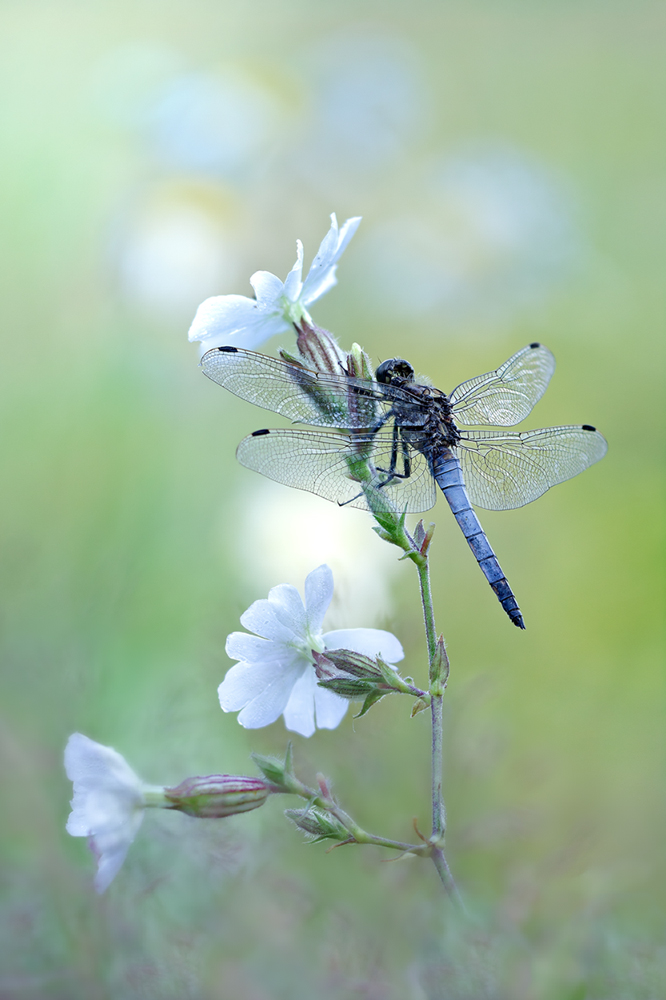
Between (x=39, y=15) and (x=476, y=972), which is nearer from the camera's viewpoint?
(x=476, y=972)

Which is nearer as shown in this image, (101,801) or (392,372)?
(101,801)

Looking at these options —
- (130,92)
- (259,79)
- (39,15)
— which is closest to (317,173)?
(259,79)

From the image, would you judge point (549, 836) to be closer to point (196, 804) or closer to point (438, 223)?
point (196, 804)

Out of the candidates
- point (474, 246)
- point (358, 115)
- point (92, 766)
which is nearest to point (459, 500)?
point (92, 766)

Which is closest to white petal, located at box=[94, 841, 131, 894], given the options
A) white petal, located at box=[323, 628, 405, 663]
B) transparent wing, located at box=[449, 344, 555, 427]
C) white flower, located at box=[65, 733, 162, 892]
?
white flower, located at box=[65, 733, 162, 892]

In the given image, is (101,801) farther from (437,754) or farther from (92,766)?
(437,754)

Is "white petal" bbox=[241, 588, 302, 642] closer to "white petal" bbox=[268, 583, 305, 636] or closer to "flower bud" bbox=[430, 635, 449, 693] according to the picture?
"white petal" bbox=[268, 583, 305, 636]

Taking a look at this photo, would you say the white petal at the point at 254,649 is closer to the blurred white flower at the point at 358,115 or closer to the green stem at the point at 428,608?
the green stem at the point at 428,608
